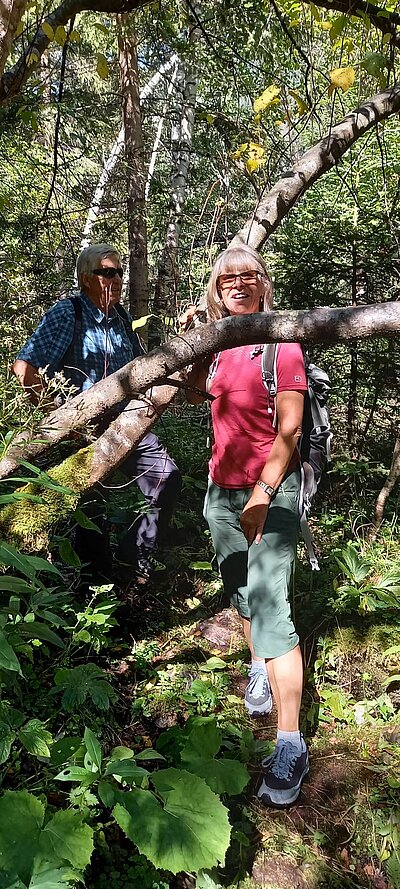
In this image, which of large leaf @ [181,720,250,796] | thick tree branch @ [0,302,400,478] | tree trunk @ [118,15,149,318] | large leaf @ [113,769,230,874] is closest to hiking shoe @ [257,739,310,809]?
large leaf @ [181,720,250,796]

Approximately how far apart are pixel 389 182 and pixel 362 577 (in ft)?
16.9

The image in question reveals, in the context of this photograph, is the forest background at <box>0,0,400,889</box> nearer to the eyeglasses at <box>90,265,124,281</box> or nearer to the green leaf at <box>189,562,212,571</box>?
the green leaf at <box>189,562,212,571</box>

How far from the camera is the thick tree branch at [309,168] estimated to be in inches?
141

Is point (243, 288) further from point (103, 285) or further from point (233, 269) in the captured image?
point (103, 285)

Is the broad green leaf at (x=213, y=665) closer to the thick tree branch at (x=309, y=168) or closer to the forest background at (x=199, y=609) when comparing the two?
the forest background at (x=199, y=609)

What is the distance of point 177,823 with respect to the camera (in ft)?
5.58

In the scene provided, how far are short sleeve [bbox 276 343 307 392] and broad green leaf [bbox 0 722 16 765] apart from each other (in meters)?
1.59

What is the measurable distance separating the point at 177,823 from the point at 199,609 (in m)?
2.27

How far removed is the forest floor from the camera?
2.35 m

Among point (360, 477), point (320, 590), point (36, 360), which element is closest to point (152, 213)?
point (360, 477)

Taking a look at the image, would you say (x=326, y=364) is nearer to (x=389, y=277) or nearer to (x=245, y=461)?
(x=389, y=277)

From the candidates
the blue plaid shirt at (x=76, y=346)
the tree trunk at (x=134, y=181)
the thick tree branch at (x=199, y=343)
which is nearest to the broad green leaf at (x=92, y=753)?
the thick tree branch at (x=199, y=343)

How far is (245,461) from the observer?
8.59ft

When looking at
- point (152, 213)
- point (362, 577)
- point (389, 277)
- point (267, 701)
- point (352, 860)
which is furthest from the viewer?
point (152, 213)
